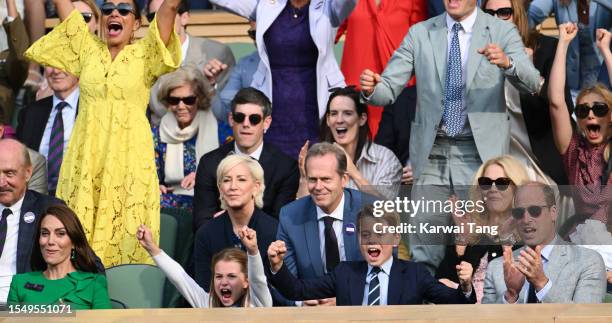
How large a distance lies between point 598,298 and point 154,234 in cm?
256

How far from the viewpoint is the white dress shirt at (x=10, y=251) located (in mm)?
9680

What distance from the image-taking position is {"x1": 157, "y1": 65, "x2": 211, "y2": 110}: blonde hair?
11.1 m

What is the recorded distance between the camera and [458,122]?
10.1m

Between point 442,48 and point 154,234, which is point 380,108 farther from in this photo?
point 154,234

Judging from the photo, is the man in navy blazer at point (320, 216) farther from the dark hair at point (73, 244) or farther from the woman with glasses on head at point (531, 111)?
the woman with glasses on head at point (531, 111)

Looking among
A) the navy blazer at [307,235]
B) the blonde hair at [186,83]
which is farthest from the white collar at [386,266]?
the blonde hair at [186,83]

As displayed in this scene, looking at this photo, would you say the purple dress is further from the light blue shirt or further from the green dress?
the green dress

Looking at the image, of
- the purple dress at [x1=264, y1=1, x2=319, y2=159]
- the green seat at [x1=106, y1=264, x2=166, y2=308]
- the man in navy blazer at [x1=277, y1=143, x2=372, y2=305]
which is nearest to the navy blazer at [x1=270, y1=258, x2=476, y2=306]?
the man in navy blazer at [x1=277, y1=143, x2=372, y2=305]

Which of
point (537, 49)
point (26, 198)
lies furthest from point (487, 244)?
point (26, 198)

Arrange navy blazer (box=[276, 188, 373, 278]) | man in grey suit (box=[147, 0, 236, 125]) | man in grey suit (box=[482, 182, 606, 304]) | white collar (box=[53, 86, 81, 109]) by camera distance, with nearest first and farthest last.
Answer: man in grey suit (box=[482, 182, 606, 304]) → navy blazer (box=[276, 188, 373, 278]) → white collar (box=[53, 86, 81, 109]) → man in grey suit (box=[147, 0, 236, 125])

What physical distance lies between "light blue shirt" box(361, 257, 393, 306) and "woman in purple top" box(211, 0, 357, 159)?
184 centimetres

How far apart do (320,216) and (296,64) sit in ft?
4.95

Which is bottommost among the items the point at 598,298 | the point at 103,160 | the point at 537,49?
the point at 598,298

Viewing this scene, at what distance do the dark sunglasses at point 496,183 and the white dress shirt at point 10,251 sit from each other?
2.53 meters
